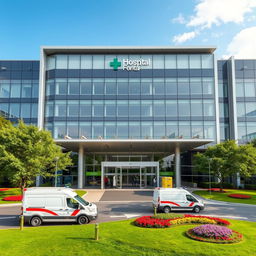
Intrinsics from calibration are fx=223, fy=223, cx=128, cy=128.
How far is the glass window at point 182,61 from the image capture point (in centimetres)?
3850

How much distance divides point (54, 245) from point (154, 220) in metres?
5.73

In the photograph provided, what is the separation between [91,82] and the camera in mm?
38031

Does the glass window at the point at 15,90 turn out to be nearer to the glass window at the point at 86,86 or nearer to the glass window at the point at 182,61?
the glass window at the point at 86,86

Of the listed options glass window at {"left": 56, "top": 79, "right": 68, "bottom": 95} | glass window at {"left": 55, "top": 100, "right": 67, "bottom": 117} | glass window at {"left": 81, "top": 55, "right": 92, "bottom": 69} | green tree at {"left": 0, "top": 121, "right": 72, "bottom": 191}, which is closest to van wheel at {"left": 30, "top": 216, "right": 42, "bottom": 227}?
green tree at {"left": 0, "top": 121, "right": 72, "bottom": 191}

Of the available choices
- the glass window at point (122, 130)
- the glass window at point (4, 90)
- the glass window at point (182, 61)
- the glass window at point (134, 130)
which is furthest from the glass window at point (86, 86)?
the glass window at point (182, 61)

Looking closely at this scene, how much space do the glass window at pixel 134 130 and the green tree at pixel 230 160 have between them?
35.1 feet

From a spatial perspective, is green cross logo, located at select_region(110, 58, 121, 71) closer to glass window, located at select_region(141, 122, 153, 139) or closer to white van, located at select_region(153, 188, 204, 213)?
glass window, located at select_region(141, 122, 153, 139)

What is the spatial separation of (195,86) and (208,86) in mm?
2193

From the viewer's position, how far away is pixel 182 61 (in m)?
38.7

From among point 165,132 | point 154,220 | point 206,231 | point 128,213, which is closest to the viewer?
point 206,231

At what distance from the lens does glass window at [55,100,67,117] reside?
122ft

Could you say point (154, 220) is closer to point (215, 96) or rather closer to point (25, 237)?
point (25, 237)

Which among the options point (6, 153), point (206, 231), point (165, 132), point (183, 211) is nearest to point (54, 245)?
point (206, 231)

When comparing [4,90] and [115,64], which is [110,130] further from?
[4,90]
